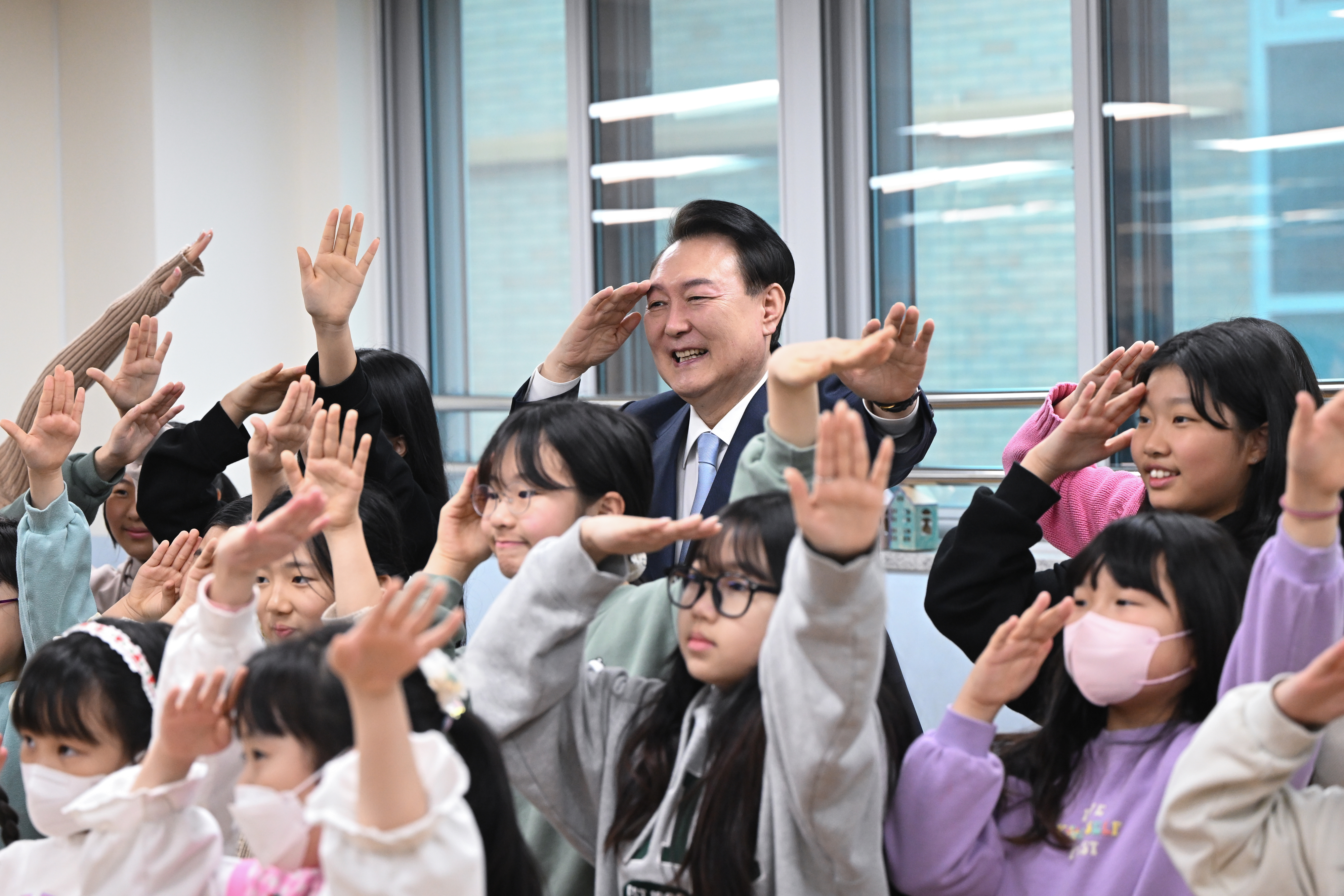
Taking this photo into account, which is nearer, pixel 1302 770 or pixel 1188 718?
pixel 1302 770

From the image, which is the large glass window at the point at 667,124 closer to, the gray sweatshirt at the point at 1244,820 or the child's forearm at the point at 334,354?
the child's forearm at the point at 334,354

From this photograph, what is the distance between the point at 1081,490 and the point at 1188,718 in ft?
1.99

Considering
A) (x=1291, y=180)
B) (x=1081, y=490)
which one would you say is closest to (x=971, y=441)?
(x=1291, y=180)

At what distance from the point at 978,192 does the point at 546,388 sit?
1.69 m

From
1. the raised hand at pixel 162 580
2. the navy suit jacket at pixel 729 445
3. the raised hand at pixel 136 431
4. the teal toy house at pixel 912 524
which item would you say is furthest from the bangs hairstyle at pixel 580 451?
the teal toy house at pixel 912 524

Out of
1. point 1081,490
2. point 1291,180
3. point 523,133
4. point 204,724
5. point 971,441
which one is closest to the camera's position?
point 204,724

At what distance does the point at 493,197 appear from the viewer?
450cm

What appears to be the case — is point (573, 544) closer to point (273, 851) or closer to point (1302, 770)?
point (273, 851)

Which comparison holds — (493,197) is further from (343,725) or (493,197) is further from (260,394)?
(343,725)

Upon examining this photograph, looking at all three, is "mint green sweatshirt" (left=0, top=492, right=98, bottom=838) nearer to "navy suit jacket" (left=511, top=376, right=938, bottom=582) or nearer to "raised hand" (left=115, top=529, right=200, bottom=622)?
A: "raised hand" (left=115, top=529, right=200, bottom=622)

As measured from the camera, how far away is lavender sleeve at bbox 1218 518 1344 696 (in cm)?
124

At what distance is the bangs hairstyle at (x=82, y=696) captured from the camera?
1.45m

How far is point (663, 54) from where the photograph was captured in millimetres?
4090

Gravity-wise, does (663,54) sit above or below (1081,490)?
above
